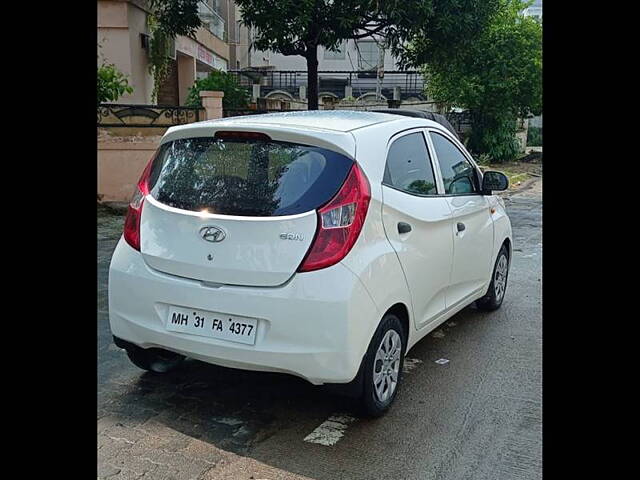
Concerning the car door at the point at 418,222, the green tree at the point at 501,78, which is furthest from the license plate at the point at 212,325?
the green tree at the point at 501,78

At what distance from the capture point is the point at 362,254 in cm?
337

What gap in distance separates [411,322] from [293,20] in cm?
800

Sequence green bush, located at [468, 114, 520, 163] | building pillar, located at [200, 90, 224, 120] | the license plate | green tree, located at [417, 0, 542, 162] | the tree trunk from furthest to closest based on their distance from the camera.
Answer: green bush, located at [468, 114, 520, 163] < green tree, located at [417, 0, 542, 162] < the tree trunk < building pillar, located at [200, 90, 224, 120] < the license plate

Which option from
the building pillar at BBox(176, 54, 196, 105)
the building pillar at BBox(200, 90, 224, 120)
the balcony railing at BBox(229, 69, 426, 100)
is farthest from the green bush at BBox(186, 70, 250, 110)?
the balcony railing at BBox(229, 69, 426, 100)

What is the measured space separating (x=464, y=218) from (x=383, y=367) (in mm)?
1513

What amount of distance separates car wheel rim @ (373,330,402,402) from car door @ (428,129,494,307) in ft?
2.91

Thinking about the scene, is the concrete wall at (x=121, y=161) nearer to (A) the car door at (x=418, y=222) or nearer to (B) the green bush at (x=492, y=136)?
(A) the car door at (x=418, y=222)

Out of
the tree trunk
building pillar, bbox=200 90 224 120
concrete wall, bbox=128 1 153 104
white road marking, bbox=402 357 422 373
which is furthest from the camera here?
concrete wall, bbox=128 1 153 104

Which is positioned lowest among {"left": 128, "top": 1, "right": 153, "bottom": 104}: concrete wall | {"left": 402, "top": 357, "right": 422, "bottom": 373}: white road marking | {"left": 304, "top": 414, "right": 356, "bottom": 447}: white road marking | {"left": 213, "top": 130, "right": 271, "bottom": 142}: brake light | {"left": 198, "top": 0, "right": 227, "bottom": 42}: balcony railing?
{"left": 304, "top": 414, "right": 356, "bottom": 447}: white road marking

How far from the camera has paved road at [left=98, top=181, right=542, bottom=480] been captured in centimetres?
315

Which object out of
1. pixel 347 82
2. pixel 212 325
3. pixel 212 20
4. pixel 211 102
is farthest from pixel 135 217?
pixel 347 82

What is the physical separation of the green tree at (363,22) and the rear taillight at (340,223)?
302 inches

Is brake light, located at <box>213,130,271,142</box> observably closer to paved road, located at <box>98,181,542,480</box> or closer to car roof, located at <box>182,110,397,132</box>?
car roof, located at <box>182,110,397,132</box>
